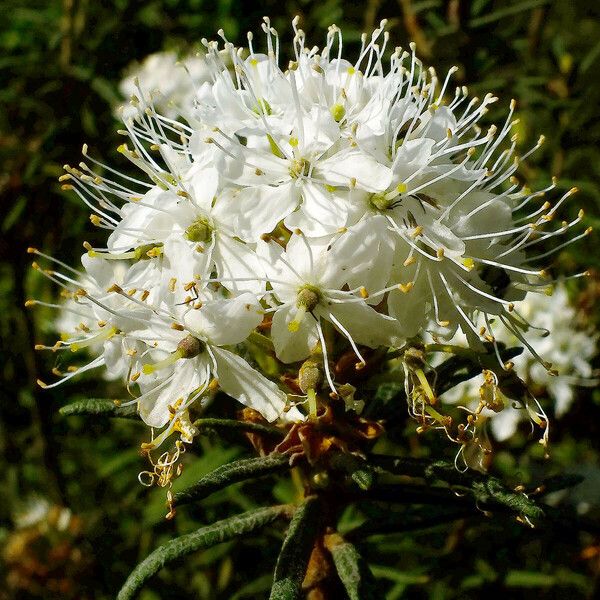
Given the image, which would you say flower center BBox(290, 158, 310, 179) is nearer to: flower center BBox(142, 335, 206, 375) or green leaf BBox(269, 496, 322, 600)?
flower center BBox(142, 335, 206, 375)

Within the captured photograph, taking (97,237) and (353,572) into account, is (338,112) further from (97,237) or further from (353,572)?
(97,237)

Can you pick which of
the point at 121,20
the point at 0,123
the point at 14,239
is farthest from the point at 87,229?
the point at 121,20

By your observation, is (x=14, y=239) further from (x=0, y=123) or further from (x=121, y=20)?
(x=121, y=20)

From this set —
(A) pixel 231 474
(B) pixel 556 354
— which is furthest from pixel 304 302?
(B) pixel 556 354

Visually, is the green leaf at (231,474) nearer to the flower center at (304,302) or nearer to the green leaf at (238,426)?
the green leaf at (238,426)

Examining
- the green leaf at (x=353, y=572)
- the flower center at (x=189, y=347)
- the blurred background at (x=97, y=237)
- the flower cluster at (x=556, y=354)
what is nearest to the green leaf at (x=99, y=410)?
the flower center at (x=189, y=347)
